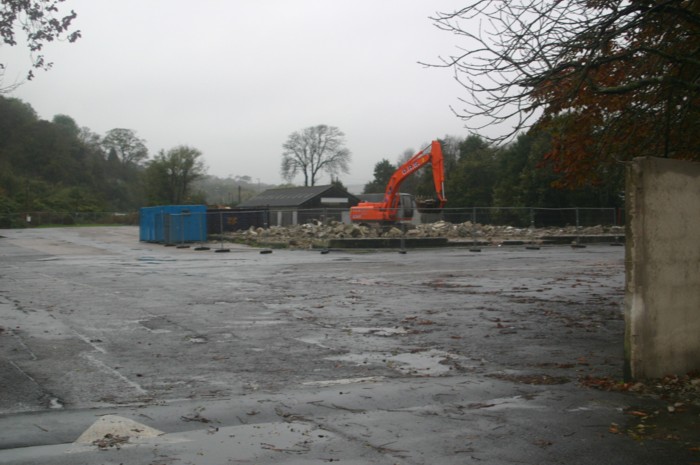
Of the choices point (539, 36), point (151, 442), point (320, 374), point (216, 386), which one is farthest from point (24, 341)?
point (539, 36)

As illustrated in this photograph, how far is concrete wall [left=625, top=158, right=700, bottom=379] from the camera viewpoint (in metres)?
6.20

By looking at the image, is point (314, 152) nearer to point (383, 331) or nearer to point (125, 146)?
point (125, 146)

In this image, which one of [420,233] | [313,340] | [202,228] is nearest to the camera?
[313,340]

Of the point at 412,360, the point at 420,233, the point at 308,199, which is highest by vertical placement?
the point at 308,199

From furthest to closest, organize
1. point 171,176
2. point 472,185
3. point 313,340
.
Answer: point 171,176 → point 472,185 → point 313,340

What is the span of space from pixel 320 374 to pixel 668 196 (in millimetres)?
3904

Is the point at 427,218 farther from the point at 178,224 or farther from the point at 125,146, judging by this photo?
the point at 125,146

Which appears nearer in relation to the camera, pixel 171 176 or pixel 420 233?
pixel 420 233

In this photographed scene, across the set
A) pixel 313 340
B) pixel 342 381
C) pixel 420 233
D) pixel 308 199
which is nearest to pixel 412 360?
pixel 342 381

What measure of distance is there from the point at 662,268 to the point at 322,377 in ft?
11.5

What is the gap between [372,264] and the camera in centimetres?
2209

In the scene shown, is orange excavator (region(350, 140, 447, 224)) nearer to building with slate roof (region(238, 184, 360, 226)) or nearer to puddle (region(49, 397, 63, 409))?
puddle (region(49, 397, 63, 409))

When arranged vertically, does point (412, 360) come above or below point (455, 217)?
below

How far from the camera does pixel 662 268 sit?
6363 mm
